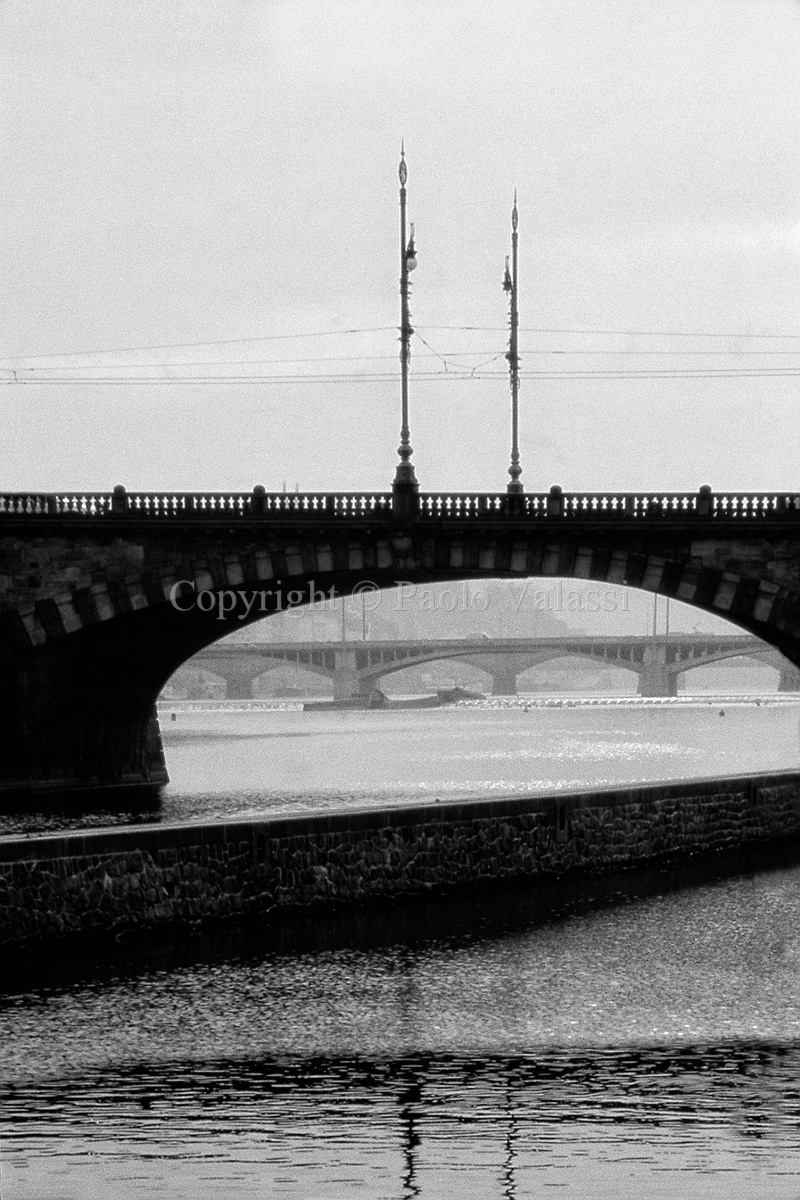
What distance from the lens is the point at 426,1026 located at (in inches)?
1031

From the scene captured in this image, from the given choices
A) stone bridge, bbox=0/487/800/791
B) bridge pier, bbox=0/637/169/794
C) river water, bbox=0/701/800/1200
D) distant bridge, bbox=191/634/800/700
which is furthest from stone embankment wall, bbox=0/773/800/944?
distant bridge, bbox=191/634/800/700

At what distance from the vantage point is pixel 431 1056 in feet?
79.8

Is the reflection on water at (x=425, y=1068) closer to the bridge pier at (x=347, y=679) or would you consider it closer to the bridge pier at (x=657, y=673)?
the bridge pier at (x=347, y=679)

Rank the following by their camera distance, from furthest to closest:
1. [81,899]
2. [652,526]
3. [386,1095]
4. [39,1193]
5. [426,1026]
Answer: [652,526]
[81,899]
[426,1026]
[386,1095]
[39,1193]

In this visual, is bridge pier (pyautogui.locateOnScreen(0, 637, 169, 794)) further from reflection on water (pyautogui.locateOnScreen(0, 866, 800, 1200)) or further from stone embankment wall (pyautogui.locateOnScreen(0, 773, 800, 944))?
reflection on water (pyautogui.locateOnScreen(0, 866, 800, 1200))

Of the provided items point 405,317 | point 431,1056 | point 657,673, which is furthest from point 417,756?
point 657,673

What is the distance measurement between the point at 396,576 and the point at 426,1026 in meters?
38.7

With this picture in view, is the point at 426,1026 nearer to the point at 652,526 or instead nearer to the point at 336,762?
the point at 652,526

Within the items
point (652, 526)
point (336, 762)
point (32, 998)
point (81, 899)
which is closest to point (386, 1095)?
point (32, 998)

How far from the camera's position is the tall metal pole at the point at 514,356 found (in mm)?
58344

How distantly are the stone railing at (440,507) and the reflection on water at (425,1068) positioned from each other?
25.7m

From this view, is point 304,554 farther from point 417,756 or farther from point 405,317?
point 417,756

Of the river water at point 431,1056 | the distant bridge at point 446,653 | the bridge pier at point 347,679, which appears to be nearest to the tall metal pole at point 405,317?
the river water at point 431,1056

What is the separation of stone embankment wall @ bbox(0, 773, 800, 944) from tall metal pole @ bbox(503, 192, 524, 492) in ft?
55.4
